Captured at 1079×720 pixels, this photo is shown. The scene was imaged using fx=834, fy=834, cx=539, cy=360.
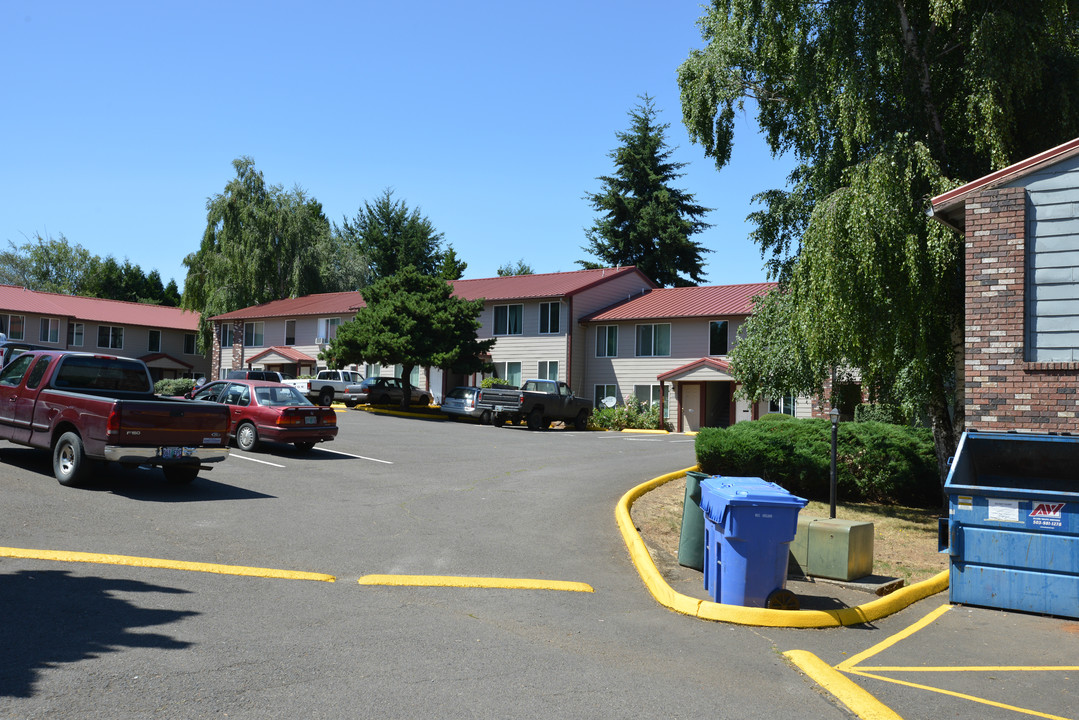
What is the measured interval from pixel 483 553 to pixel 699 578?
2.56 meters

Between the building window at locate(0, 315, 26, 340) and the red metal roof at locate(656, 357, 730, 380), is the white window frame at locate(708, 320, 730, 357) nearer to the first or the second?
the red metal roof at locate(656, 357, 730, 380)

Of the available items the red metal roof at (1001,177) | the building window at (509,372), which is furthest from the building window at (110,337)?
the red metal roof at (1001,177)

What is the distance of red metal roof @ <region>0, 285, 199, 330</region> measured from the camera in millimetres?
53125

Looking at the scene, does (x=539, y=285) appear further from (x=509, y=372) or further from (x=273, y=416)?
(x=273, y=416)

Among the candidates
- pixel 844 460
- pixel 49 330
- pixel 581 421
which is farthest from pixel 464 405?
pixel 49 330

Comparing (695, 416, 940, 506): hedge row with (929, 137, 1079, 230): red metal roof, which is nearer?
(929, 137, 1079, 230): red metal roof

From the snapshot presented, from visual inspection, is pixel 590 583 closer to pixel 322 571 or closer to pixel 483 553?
pixel 483 553

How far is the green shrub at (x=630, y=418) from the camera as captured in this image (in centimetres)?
3528

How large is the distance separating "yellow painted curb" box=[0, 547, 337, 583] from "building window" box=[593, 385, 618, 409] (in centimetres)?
2990

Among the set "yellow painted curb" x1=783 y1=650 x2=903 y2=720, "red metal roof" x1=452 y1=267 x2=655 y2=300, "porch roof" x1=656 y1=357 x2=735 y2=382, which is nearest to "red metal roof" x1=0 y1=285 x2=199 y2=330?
"red metal roof" x1=452 y1=267 x2=655 y2=300

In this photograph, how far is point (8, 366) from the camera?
1405 centimetres

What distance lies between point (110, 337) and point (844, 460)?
5510 cm

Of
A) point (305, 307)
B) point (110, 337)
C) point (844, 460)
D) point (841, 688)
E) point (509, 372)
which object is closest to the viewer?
point (841, 688)

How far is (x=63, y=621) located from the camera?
20.3 feet
